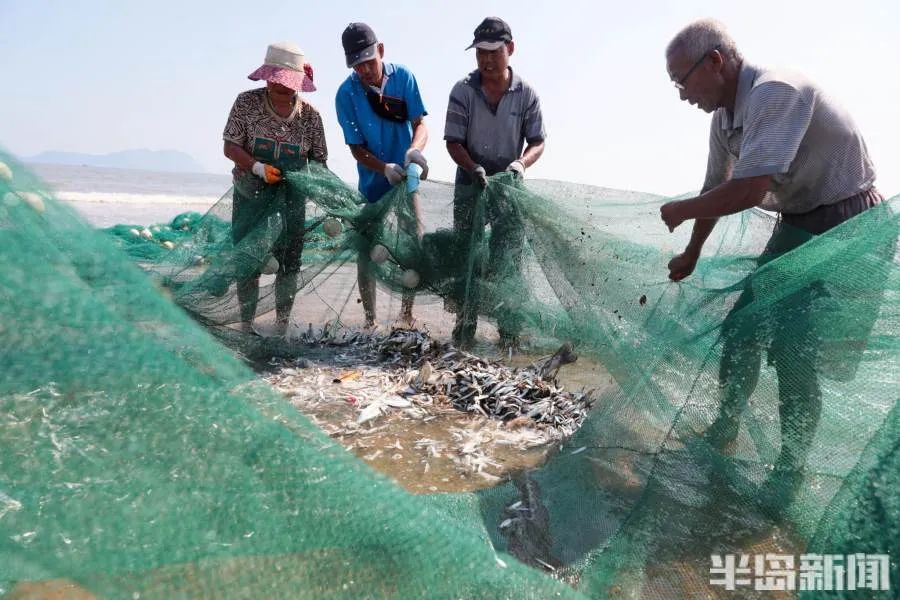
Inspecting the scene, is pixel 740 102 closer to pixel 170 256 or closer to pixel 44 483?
pixel 44 483

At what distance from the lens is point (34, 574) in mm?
1562

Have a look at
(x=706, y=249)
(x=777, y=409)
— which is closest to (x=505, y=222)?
(x=706, y=249)

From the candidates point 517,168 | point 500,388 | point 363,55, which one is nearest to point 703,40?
point 517,168

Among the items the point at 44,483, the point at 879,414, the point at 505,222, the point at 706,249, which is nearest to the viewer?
the point at 44,483

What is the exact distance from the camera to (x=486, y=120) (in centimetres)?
555

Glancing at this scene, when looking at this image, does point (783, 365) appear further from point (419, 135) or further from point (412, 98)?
point (412, 98)

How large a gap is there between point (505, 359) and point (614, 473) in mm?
2082

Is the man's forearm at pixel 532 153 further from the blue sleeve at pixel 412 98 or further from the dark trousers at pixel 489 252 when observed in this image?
the blue sleeve at pixel 412 98

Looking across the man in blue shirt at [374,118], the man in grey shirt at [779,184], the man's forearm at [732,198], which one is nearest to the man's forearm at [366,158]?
the man in blue shirt at [374,118]

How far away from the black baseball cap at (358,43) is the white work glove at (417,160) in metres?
0.86

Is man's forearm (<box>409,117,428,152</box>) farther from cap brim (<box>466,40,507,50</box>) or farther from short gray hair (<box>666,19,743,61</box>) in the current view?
short gray hair (<box>666,19,743,61</box>)

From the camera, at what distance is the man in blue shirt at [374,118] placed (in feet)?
18.1

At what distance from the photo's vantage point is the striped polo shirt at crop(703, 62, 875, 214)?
9.25 ft

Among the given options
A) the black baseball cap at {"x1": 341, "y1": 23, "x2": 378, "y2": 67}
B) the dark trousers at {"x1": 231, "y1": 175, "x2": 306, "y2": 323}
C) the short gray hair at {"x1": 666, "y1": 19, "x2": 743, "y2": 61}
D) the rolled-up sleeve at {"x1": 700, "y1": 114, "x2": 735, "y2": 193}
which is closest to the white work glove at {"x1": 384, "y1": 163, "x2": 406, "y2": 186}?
the dark trousers at {"x1": 231, "y1": 175, "x2": 306, "y2": 323}
